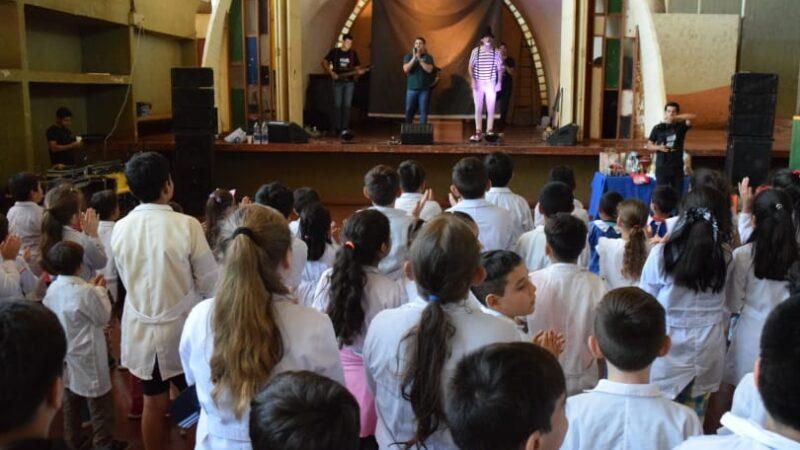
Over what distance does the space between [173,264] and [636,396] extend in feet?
5.60

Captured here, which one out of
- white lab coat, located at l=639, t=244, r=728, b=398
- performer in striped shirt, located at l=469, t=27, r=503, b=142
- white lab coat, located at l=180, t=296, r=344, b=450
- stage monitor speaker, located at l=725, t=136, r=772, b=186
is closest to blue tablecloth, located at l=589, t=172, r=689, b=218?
stage monitor speaker, located at l=725, t=136, r=772, b=186

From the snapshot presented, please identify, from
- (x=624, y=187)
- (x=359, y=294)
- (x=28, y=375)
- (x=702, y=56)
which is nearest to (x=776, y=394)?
(x=28, y=375)

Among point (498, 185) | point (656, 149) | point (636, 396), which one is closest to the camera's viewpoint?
point (636, 396)

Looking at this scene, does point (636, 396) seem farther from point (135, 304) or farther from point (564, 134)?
point (564, 134)

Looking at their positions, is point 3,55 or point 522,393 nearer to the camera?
point 522,393

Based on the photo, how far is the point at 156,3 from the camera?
34.7 ft

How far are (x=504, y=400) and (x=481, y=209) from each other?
96.5 inches

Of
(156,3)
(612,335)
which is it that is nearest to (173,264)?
(612,335)

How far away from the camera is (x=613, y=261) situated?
355cm

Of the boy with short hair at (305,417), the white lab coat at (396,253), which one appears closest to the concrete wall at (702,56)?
the white lab coat at (396,253)

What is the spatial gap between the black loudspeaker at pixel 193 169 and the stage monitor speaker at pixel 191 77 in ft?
1.80

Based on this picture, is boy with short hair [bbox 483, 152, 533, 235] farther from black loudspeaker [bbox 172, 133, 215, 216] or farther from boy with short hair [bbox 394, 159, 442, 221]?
black loudspeaker [bbox 172, 133, 215, 216]

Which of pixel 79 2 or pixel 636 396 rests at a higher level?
pixel 79 2

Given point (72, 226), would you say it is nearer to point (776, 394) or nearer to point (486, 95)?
point (776, 394)
